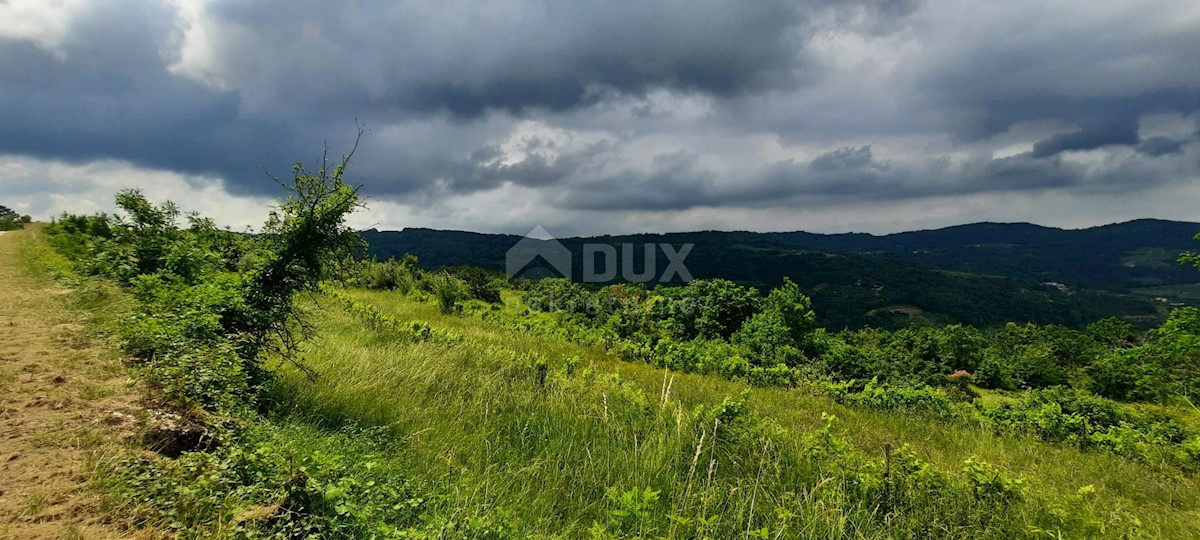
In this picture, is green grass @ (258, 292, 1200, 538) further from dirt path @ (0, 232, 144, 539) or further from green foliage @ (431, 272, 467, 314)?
green foliage @ (431, 272, 467, 314)

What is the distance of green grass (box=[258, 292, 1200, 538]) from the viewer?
3895mm

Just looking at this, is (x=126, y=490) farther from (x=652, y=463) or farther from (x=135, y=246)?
(x=135, y=246)

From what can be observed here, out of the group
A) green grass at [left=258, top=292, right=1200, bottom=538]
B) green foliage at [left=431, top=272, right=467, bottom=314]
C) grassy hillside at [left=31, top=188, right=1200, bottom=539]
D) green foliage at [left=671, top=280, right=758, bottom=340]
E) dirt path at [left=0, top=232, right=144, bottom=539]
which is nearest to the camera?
dirt path at [left=0, top=232, right=144, bottom=539]

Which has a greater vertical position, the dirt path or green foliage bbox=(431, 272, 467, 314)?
the dirt path

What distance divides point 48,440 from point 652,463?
4.63 meters

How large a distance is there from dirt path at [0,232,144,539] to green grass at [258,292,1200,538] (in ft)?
4.69

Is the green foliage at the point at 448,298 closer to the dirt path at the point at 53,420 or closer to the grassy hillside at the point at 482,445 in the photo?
the grassy hillside at the point at 482,445

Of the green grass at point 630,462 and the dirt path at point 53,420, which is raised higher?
the dirt path at point 53,420

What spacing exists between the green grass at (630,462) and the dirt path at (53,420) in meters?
1.43

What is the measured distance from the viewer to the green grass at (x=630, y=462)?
389 cm
